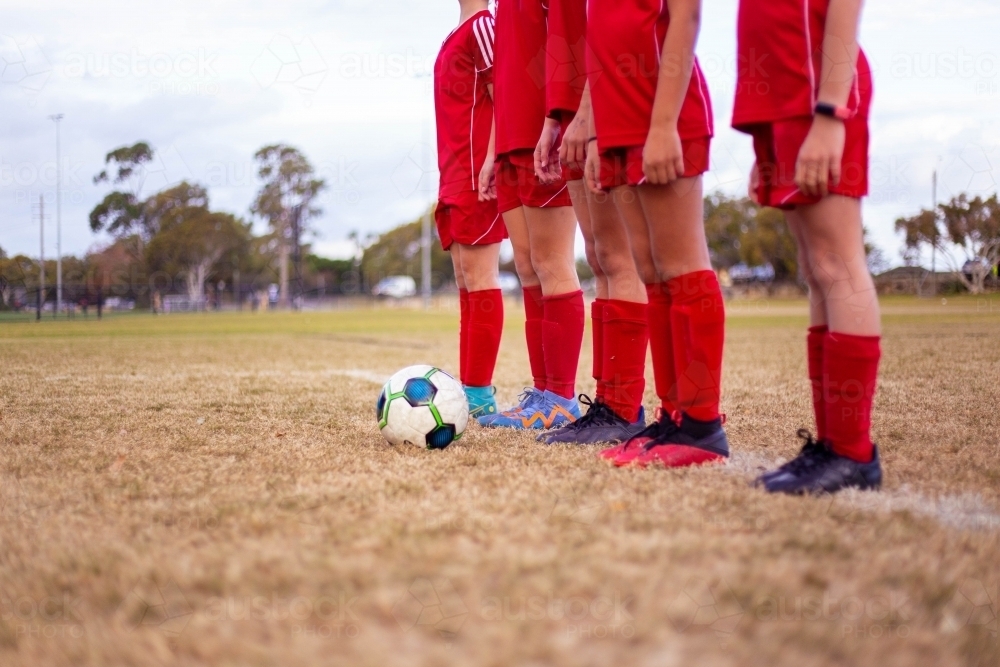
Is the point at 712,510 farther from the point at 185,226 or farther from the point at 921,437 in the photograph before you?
the point at 185,226

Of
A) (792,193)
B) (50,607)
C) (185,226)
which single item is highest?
(185,226)

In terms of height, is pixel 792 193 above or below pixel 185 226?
below

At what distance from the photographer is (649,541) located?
1.55 meters

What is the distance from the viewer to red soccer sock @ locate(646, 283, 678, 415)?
8.50ft

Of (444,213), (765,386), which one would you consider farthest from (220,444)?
(765,386)

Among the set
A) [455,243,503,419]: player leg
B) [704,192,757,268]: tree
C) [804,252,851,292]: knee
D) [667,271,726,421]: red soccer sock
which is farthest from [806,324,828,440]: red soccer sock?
[704,192,757,268]: tree

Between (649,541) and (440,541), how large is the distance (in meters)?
0.42

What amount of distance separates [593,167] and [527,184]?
2.34 ft

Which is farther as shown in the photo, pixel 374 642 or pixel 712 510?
pixel 712 510

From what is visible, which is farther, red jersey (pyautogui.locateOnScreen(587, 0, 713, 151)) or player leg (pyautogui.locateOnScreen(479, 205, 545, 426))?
player leg (pyautogui.locateOnScreen(479, 205, 545, 426))

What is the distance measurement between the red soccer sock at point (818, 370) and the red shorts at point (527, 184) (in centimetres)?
130

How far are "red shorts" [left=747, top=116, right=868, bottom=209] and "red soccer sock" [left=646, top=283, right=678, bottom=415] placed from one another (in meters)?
0.56

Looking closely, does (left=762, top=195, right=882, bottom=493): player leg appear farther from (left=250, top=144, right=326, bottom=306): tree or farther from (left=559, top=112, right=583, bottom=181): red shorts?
(left=250, top=144, right=326, bottom=306): tree

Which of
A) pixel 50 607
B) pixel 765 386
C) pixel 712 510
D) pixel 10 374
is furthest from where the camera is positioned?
pixel 10 374
